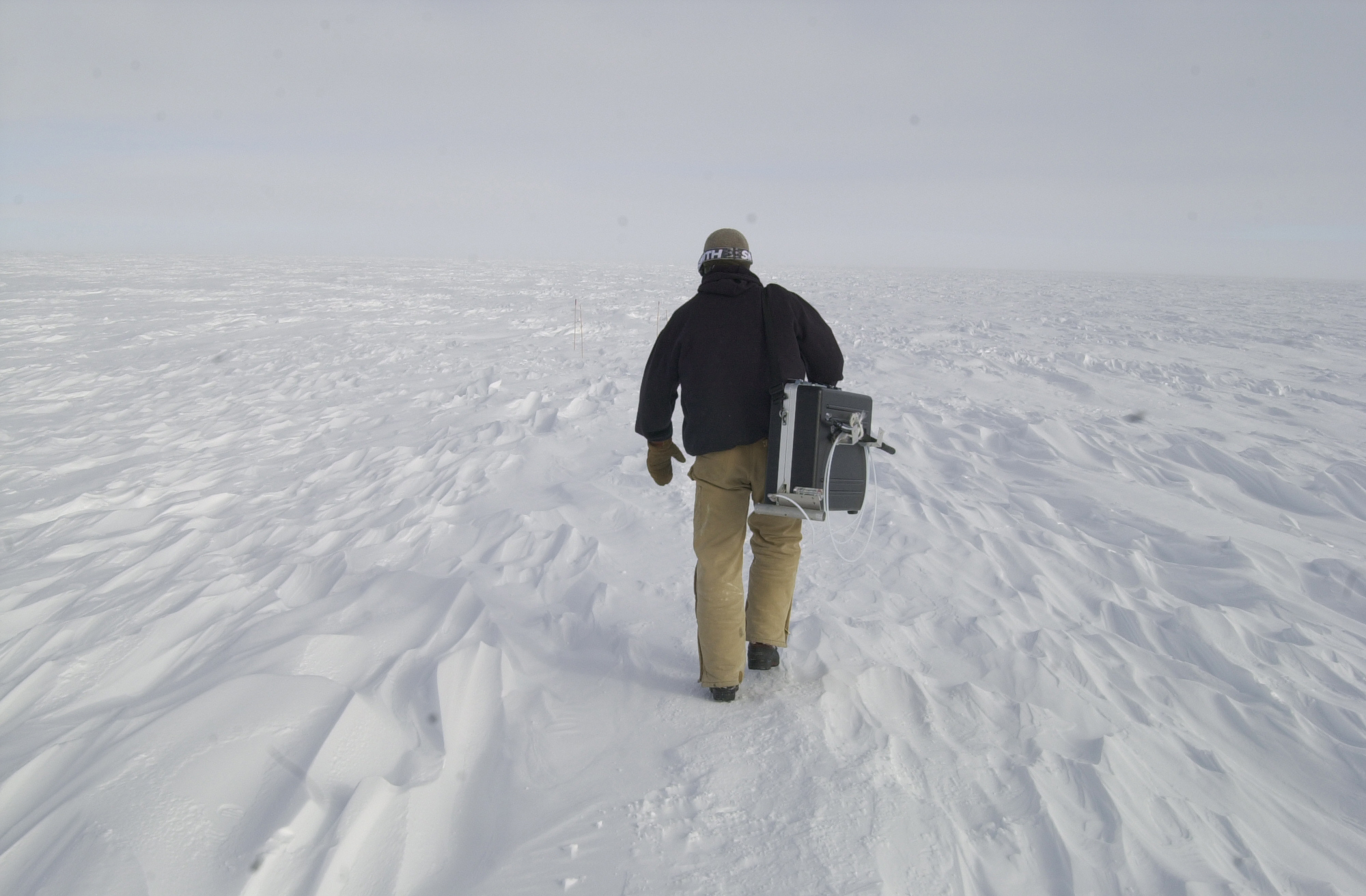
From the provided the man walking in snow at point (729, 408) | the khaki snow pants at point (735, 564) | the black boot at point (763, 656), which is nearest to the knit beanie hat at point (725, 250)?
the man walking in snow at point (729, 408)

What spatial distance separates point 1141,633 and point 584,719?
2.43 m

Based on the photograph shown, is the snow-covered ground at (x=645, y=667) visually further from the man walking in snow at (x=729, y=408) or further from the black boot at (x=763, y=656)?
the man walking in snow at (x=729, y=408)

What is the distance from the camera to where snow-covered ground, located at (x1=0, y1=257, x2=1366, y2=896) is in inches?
76.7

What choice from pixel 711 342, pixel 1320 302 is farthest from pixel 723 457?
pixel 1320 302

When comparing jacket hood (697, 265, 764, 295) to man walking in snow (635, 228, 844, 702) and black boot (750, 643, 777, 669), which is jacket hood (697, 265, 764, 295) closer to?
man walking in snow (635, 228, 844, 702)

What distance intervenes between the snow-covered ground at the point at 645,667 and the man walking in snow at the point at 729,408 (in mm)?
348

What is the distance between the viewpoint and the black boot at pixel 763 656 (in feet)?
9.35

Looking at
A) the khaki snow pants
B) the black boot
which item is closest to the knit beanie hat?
the khaki snow pants

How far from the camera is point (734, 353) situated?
263cm

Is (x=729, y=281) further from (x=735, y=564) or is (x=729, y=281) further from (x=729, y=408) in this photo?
(x=735, y=564)

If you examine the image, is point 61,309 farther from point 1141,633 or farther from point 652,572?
point 1141,633

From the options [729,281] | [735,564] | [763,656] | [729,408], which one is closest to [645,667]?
[763,656]

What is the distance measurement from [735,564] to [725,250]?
115 centimetres

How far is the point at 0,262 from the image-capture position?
45.6m
